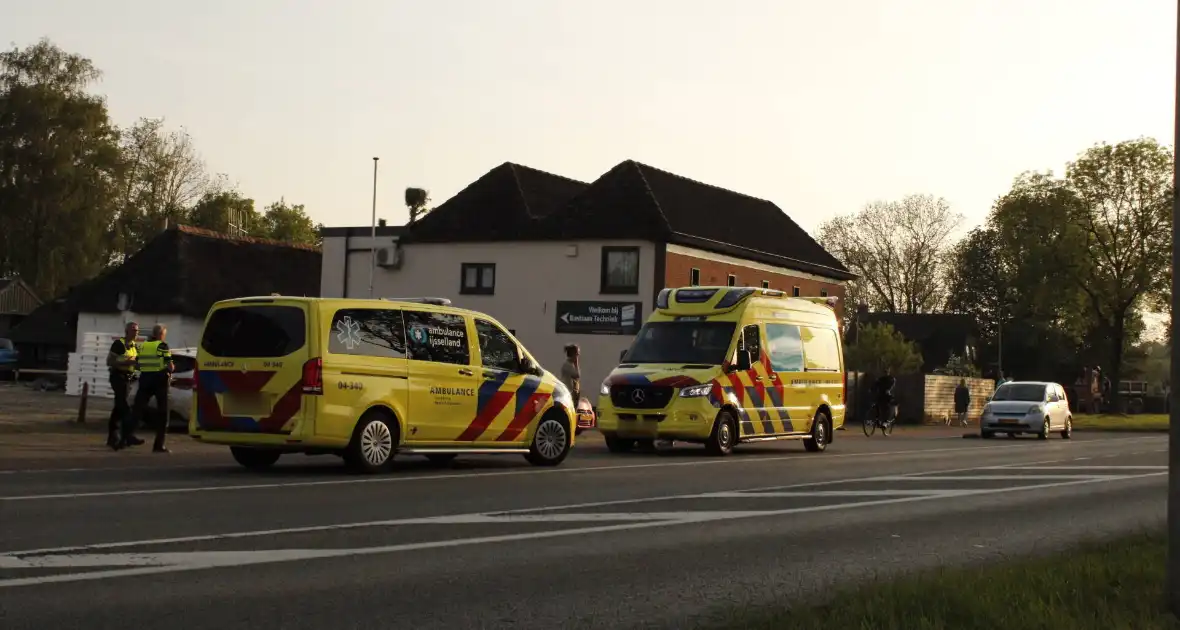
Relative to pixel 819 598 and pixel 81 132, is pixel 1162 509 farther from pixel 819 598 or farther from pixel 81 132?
pixel 81 132

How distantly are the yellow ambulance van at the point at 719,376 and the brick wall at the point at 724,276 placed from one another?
20.5 metres

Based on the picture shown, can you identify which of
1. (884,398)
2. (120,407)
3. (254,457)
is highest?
(884,398)

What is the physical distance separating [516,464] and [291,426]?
14.0 feet

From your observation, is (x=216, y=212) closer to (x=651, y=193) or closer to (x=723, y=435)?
(x=651, y=193)

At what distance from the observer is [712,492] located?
15.3 meters

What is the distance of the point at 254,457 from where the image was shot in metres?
17.0

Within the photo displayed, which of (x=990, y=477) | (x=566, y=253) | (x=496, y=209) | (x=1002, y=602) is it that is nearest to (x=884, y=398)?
(x=566, y=253)

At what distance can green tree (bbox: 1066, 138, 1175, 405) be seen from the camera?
70000mm

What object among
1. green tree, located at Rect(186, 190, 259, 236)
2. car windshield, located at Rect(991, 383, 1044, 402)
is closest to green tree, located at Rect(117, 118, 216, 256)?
green tree, located at Rect(186, 190, 259, 236)

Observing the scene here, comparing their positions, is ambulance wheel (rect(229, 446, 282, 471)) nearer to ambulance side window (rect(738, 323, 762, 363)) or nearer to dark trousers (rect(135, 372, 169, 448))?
dark trousers (rect(135, 372, 169, 448))

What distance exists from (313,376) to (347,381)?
0.45m

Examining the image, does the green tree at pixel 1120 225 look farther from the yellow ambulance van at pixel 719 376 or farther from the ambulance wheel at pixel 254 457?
the ambulance wheel at pixel 254 457

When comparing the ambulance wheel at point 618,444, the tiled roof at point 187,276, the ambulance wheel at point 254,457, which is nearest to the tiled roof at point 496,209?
the tiled roof at point 187,276

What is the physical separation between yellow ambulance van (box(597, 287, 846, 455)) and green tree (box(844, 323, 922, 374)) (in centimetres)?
3462
